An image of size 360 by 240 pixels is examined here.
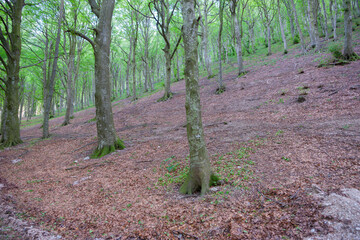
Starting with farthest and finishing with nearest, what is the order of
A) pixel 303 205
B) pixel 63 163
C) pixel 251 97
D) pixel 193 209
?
pixel 251 97 → pixel 63 163 → pixel 193 209 → pixel 303 205

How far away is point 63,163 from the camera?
665 centimetres

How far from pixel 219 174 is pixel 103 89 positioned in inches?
211

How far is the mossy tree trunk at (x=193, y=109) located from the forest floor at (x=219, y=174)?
13.1 inches

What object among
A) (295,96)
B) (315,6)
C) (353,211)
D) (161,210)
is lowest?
(161,210)

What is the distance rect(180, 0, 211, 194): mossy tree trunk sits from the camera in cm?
362

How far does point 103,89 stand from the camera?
704 centimetres

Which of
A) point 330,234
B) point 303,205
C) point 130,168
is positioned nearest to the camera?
point 330,234

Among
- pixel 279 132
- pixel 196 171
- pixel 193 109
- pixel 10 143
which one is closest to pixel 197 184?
pixel 196 171

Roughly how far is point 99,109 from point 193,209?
18.1ft

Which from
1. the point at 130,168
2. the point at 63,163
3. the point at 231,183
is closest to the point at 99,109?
the point at 63,163

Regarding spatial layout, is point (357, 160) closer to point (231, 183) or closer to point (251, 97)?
point (231, 183)

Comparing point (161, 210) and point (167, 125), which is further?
point (167, 125)

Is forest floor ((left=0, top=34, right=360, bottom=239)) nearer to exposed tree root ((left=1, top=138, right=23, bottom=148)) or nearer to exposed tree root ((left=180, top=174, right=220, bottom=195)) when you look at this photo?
exposed tree root ((left=180, top=174, right=220, bottom=195))

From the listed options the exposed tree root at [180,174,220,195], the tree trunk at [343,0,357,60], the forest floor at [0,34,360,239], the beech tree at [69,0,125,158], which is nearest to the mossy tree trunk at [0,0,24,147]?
the forest floor at [0,34,360,239]
